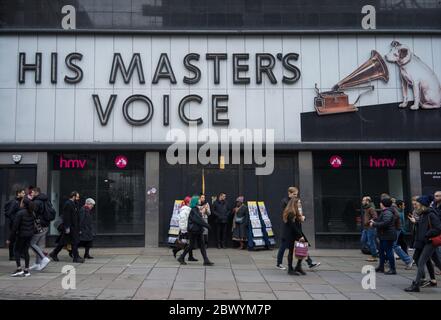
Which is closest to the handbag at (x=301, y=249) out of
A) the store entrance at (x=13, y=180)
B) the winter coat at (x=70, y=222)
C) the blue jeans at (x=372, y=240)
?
the blue jeans at (x=372, y=240)

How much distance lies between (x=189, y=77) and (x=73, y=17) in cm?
458

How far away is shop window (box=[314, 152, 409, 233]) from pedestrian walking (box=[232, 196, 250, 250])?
2.50 metres

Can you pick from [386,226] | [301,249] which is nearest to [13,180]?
[301,249]

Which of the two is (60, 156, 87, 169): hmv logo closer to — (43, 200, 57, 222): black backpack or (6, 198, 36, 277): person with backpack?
(43, 200, 57, 222): black backpack

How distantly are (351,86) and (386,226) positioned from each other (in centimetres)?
703

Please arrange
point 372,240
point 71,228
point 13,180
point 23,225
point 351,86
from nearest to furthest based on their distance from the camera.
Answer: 1. point 23,225
2. point 71,228
3. point 372,240
4. point 13,180
5. point 351,86

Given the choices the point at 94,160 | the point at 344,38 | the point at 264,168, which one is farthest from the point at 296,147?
the point at 94,160

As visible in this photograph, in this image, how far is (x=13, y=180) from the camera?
15828 mm

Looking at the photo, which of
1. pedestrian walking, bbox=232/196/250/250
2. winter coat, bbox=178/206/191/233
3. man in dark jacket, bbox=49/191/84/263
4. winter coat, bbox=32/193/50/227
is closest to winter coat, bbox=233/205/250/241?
pedestrian walking, bbox=232/196/250/250

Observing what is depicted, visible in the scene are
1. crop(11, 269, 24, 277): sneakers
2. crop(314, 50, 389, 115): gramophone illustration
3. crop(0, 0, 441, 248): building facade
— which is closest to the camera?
crop(11, 269, 24, 277): sneakers

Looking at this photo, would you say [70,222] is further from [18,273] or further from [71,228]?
[18,273]

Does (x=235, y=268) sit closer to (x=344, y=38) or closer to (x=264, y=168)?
(x=264, y=168)

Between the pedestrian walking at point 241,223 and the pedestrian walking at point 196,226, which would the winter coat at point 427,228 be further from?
the pedestrian walking at point 241,223

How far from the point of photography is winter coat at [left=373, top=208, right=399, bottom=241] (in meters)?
10.7
